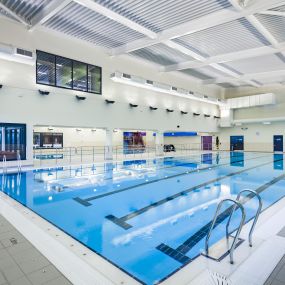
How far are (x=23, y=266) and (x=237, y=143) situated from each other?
66.9 ft

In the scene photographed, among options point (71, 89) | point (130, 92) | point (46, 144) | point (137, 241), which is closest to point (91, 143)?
point (46, 144)

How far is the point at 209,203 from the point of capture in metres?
4.53

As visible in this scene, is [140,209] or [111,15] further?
[111,15]

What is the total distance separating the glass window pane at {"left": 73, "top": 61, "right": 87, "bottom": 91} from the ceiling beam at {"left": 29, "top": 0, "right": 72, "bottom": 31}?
2.49 m

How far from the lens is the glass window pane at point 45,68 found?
9.43 m

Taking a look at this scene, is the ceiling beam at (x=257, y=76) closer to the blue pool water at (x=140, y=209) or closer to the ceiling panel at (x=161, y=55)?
the ceiling panel at (x=161, y=55)

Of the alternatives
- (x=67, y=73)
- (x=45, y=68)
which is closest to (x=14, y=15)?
(x=45, y=68)

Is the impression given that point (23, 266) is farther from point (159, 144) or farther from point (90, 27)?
point (159, 144)

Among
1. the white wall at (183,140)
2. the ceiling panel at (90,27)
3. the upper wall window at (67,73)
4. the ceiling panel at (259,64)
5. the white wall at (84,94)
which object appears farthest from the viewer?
the white wall at (183,140)

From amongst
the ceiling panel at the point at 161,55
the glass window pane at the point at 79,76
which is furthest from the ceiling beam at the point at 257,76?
the glass window pane at the point at 79,76

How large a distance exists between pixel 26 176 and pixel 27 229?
4841mm

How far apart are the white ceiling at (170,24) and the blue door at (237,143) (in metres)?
9.36

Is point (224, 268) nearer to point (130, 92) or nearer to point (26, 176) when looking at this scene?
point (26, 176)

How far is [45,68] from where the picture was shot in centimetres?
977
